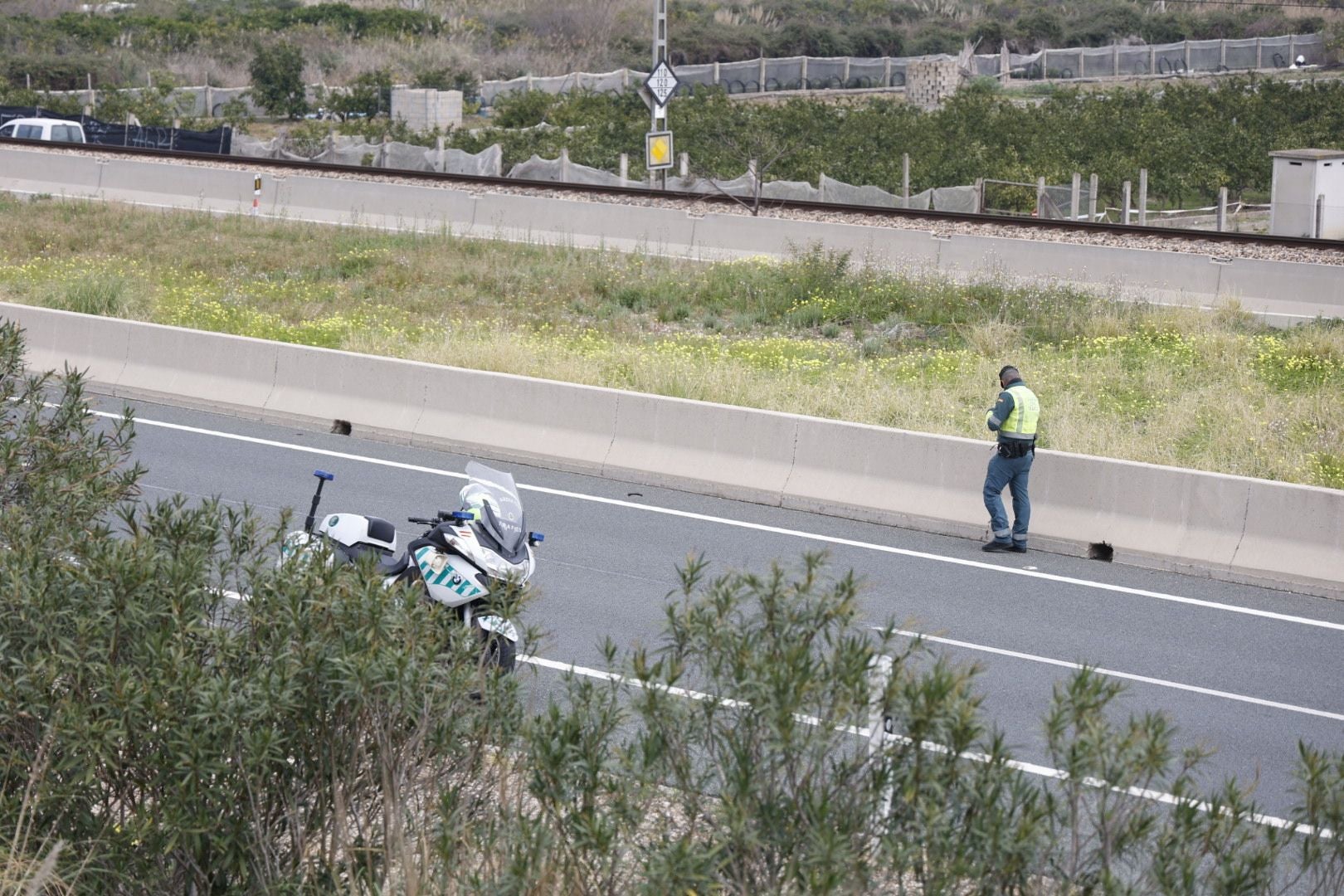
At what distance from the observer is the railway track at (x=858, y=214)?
24.6 m

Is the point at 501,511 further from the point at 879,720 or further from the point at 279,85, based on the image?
the point at 279,85

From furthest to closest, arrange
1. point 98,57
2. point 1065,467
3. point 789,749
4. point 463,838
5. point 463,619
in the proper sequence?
point 98,57
point 1065,467
point 463,619
point 463,838
point 789,749

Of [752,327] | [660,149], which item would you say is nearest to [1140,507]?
[752,327]

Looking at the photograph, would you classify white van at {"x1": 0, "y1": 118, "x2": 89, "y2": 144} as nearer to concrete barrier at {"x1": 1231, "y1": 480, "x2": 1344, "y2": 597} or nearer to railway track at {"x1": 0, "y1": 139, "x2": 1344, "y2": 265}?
railway track at {"x1": 0, "y1": 139, "x2": 1344, "y2": 265}

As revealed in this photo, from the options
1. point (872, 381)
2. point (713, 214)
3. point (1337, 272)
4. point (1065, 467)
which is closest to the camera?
point (1065, 467)

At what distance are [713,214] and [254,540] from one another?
19.7 metres

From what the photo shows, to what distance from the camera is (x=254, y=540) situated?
253 inches

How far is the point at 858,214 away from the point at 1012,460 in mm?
15727

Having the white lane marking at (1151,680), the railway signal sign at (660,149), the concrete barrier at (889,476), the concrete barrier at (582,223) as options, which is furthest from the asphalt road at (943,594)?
the railway signal sign at (660,149)

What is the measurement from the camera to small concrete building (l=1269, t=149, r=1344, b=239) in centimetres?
2736

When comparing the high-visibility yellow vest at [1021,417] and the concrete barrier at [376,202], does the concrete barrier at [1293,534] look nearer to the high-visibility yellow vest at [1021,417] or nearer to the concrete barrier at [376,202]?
the high-visibility yellow vest at [1021,417]

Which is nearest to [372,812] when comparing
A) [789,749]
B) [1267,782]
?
[789,749]

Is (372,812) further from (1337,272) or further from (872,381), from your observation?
(1337,272)

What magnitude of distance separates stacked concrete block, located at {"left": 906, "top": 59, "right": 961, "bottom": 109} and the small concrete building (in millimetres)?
31356
